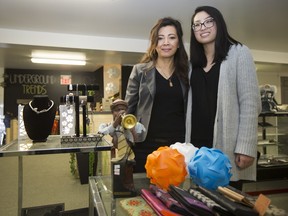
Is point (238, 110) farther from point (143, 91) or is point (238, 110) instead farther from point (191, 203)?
point (191, 203)

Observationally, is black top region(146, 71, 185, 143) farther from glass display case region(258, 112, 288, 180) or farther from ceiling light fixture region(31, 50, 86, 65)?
ceiling light fixture region(31, 50, 86, 65)

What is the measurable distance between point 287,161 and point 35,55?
17.5 ft

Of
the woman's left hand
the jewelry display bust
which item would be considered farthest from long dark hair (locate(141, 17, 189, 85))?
the jewelry display bust

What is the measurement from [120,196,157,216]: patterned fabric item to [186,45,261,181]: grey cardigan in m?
0.49

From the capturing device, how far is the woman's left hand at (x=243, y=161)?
107 centimetres

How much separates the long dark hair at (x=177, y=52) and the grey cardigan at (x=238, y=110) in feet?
0.66

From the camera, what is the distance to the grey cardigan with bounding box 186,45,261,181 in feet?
3.52

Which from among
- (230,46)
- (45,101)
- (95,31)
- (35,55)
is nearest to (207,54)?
(230,46)

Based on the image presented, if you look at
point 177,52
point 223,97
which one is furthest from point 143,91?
point 223,97

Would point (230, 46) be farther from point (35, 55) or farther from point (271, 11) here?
point (35, 55)

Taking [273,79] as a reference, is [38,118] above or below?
below

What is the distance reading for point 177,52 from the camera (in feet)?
4.26

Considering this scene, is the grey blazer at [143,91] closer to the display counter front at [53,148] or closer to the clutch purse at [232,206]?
the display counter front at [53,148]

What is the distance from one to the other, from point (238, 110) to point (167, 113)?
325 mm
